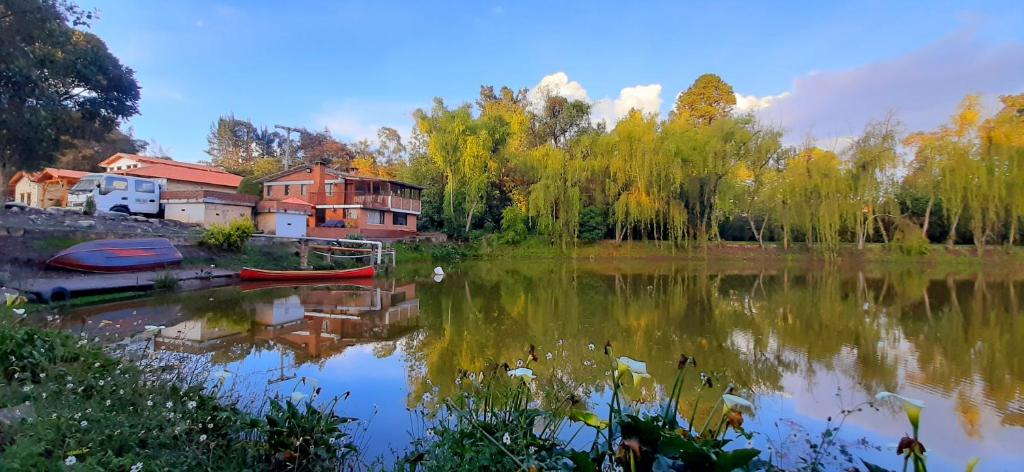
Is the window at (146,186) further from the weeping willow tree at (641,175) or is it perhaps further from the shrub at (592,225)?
the weeping willow tree at (641,175)

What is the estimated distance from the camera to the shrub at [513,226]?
31.2 meters

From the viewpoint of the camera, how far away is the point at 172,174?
26328 mm

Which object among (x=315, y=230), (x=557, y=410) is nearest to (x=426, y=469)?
(x=557, y=410)

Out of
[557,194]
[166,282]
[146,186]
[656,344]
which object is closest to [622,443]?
[656,344]

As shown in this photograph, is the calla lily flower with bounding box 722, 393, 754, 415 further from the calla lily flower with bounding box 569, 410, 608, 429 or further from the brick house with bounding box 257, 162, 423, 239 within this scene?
the brick house with bounding box 257, 162, 423, 239

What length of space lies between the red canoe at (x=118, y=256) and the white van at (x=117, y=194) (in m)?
7.06

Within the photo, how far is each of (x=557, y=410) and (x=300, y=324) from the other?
25.3ft

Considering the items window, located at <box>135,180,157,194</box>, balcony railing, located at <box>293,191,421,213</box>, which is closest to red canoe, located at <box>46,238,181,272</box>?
window, located at <box>135,180,157,194</box>

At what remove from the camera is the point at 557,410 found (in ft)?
9.44

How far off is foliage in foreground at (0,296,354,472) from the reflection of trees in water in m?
2.40

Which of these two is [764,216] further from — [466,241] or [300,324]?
[300,324]

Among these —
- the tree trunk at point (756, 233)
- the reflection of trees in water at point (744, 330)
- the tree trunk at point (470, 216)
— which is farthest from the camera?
the tree trunk at point (470, 216)

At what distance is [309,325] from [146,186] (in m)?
17.1

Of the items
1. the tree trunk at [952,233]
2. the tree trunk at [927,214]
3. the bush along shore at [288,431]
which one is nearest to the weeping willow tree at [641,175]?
the tree trunk at [927,214]
